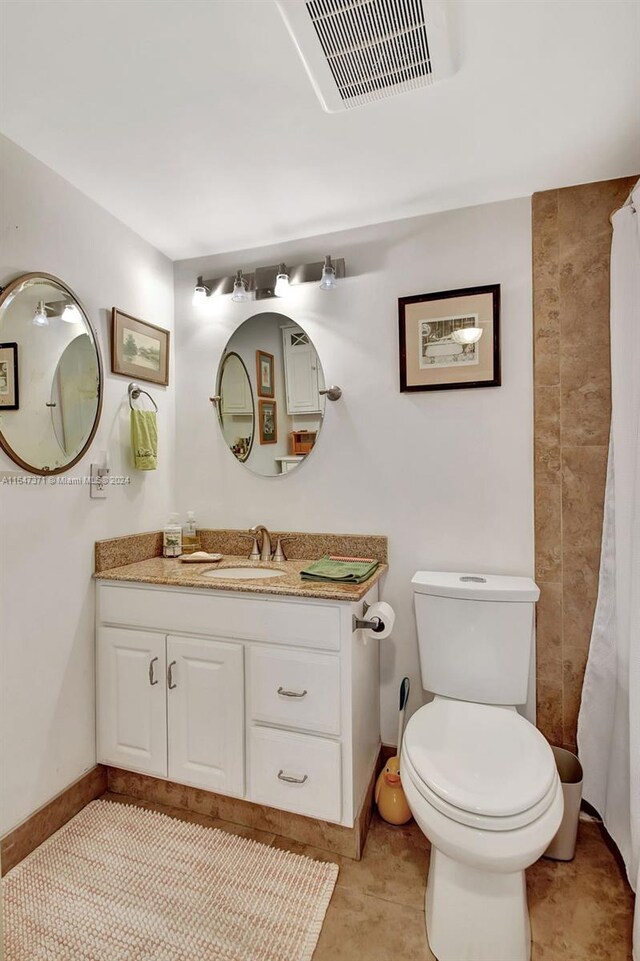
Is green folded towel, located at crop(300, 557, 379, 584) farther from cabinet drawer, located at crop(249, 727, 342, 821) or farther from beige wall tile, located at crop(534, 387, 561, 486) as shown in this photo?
beige wall tile, located at crop(534, 387, 561, 486)

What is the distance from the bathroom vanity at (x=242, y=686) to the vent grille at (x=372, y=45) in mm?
1461

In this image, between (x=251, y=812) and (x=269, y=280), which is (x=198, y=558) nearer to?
(x=251, y=812)

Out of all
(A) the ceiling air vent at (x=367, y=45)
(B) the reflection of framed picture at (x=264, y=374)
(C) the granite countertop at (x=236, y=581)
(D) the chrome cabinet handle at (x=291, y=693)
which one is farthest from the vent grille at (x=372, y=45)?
(D) the chrome cabinet handle at (x=291, y=693)

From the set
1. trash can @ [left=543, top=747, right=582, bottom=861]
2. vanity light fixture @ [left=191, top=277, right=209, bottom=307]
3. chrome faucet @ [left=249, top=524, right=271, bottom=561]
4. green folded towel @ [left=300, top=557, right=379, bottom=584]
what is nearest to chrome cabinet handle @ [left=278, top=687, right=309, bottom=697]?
green folded towel @ [left=300, top=557, right=379, bottom=584]

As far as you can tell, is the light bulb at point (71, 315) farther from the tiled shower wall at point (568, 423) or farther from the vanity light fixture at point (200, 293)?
the tiled shower wall at point (568, 423)

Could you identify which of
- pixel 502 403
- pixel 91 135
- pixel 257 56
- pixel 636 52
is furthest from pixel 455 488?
pixel 91 135

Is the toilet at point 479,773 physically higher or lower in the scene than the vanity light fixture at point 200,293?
lower

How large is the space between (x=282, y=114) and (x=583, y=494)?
5.31 ft

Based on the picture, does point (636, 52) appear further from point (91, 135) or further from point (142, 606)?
point (142, 606)

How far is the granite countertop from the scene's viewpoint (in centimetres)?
157

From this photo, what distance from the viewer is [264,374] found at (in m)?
2.19

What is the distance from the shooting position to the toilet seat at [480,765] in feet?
3.77

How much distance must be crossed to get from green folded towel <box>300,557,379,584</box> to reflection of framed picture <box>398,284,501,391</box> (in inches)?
29.2

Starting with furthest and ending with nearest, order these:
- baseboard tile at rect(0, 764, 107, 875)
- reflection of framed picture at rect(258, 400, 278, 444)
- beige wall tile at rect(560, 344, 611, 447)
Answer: reflection of framed picture at rect(258, 400, 278, 444)
beige wall tile at rect(560, 344, 611, 447)
baseboard tile at rect(0, 764, 107, 875)
